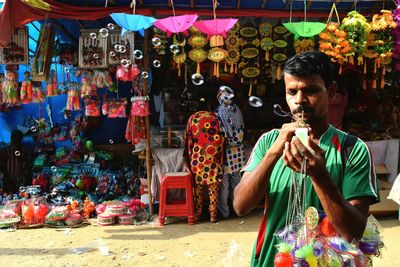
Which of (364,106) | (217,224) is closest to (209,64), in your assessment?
(217,224)

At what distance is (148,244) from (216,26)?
9.58 feet

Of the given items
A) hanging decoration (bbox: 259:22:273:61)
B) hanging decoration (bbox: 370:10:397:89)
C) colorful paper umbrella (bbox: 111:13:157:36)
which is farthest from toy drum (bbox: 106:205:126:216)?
hanging decoration (bbox: 370:10:397:89)

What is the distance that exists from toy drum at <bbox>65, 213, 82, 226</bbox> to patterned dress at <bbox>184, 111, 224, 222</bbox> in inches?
69.3

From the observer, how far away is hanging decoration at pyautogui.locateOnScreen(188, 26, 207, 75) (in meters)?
5.40

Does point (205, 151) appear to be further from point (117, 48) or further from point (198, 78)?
point (117, 48)

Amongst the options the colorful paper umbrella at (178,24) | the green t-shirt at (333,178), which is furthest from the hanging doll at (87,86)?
the green t-shirt at (333,178)

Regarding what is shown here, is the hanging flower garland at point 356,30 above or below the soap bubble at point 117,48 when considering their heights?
above

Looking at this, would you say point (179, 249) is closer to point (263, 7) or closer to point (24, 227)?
point (24, 227)

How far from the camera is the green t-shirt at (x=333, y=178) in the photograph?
52.1 inches

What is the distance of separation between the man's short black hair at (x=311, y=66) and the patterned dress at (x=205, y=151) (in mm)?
4271

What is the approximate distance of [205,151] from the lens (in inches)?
223

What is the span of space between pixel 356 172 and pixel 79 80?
5.51m

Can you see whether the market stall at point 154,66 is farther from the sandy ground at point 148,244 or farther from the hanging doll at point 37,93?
the sandy ground at point 148,244

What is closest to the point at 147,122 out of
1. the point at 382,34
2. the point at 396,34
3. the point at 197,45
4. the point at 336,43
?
the point at 197,45
